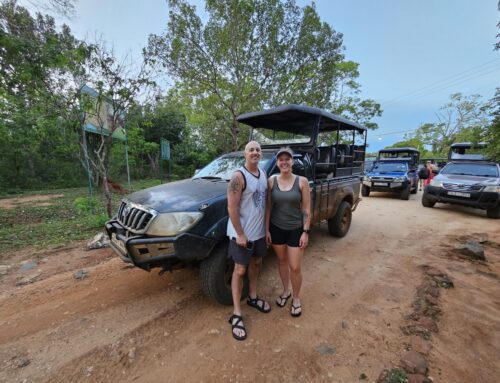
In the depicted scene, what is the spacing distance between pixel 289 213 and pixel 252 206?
15.1 inches

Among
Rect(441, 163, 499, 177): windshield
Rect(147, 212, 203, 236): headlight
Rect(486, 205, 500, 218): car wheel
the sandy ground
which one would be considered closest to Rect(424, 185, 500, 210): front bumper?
Rect(486, 205, 500, 218): car wheel

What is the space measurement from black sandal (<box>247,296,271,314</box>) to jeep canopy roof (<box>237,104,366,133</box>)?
262 cm

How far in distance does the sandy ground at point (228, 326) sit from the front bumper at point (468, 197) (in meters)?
3.69

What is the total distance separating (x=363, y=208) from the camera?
784cm

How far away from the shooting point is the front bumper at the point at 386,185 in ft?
31.4

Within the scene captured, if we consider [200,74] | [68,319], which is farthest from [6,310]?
[200,74]

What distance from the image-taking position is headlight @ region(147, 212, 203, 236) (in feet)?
7.04

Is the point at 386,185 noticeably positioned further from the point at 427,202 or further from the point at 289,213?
the point at 289,213

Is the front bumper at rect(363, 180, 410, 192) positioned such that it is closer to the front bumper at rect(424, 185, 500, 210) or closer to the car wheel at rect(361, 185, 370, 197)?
the car wheel at rect(361, 185, 370, 197)

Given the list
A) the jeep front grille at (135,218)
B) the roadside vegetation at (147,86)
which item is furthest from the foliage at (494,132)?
the jeep front grille at (135,218)

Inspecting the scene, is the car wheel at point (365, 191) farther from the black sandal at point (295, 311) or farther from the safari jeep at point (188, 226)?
the black sandal at point (295, 311)

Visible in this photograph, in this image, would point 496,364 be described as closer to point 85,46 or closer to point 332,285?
point 332,285

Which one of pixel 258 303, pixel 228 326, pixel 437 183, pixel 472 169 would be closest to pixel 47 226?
pixel 228 326

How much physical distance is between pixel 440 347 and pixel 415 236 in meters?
3.60
